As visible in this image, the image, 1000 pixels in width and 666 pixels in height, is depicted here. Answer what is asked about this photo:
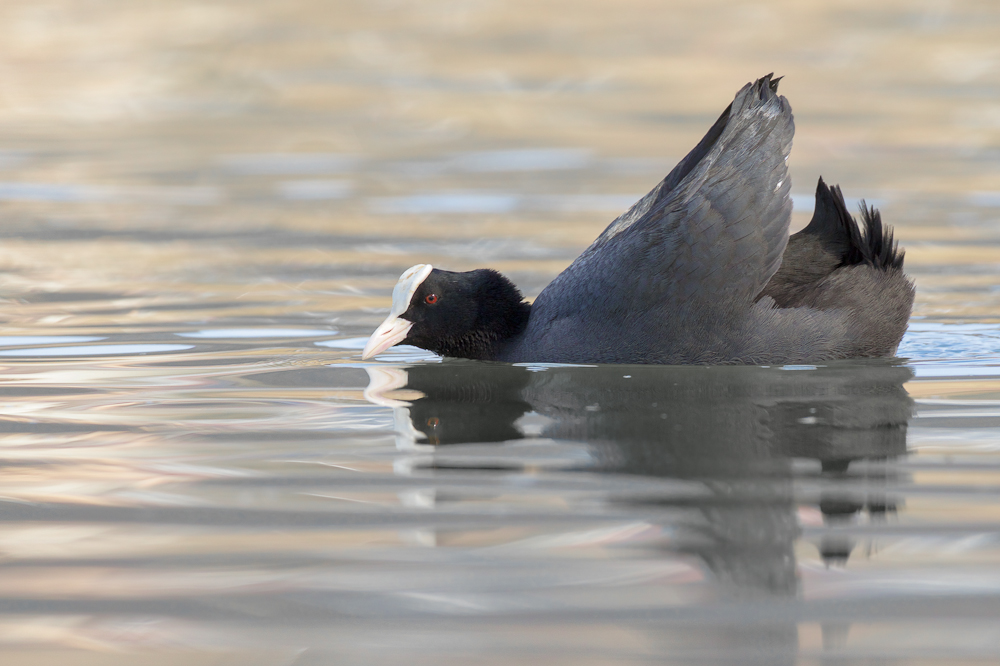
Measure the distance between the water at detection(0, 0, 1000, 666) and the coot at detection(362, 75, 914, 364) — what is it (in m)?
0.14

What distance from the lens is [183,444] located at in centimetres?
505

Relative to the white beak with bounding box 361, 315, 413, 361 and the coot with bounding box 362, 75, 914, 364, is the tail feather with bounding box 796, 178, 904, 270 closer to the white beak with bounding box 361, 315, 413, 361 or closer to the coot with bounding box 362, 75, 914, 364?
the coot with bounding box 362, 75, 914, 364

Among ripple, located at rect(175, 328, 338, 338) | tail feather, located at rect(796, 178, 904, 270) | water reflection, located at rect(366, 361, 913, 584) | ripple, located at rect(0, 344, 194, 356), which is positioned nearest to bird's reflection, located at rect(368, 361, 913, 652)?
water reflection, located at rect(366, 361, 913, 584)

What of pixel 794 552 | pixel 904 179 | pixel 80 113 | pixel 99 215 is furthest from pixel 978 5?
pixel 794 552

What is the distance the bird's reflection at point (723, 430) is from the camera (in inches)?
151

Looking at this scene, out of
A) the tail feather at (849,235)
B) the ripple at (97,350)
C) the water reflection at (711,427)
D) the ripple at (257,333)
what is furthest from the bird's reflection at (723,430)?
the ripple at (97,350)

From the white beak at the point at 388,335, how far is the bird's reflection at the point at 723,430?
0.57ft

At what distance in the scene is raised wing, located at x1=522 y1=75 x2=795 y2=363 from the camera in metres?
6.03

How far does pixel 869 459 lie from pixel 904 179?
8630 millimetres

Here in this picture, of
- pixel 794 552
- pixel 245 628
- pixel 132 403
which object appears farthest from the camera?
pixel 132 403

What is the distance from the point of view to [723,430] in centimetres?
509

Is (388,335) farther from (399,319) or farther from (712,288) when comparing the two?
(712,288)

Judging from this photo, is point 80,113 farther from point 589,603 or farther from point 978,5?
point 589,603

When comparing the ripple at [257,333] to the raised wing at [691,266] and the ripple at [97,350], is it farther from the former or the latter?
the raised wing at [691,266]
